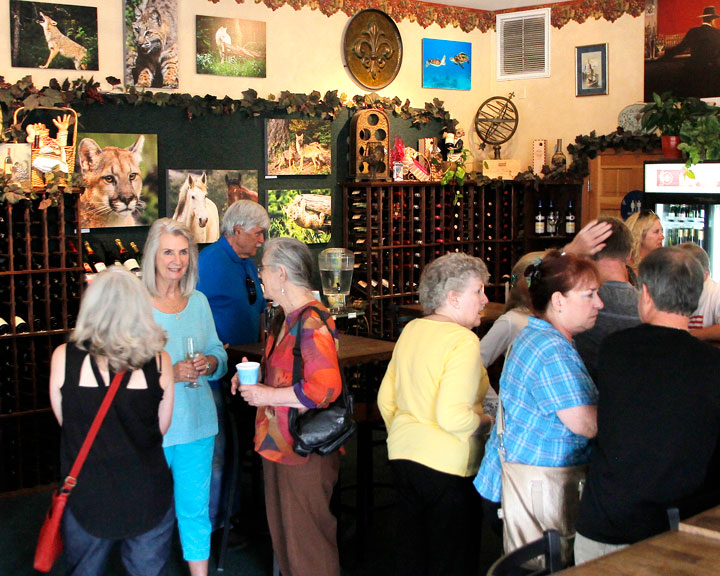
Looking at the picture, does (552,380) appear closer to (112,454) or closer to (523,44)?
(112,454)

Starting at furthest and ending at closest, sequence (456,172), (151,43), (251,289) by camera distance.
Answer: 1. (456,172)
2. (151,43)
3. (251,289)

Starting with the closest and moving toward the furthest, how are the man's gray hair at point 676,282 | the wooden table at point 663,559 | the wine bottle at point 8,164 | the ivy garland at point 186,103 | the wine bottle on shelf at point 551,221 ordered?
1. the wooden table at point 663,559
2. the man's gray hair at point 676,282
3. the wine bottle at point 8,164
4. the ivy garland at point 186,103
5. the wine bottle on shelf at point 551,221

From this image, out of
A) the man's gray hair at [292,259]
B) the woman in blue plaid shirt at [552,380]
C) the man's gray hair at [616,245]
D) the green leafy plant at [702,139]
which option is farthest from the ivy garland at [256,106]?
the woman in blue plaid shirt at [552,380]

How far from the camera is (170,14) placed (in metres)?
6.81

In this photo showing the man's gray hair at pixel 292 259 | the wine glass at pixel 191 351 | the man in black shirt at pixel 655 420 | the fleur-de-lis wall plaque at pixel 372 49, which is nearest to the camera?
the man in black shirt at pixel 655 420

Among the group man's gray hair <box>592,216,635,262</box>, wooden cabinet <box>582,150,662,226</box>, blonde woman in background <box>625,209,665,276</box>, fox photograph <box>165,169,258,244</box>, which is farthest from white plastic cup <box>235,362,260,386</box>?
wooden cabinet <box>582,150,662,226</box>

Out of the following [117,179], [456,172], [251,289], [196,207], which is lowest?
[251,289]

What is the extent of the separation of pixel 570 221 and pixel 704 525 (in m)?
6.46

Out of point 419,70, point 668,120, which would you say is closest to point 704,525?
point 668,120

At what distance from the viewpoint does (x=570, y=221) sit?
8.51 metres

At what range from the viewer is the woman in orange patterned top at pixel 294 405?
325 cm

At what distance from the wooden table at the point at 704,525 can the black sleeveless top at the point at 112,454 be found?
1.71 metres

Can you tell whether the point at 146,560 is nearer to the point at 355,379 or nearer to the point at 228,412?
the point at 228,412

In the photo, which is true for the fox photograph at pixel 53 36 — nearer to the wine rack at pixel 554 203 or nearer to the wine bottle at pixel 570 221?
the wine rack at pixel 554 203
